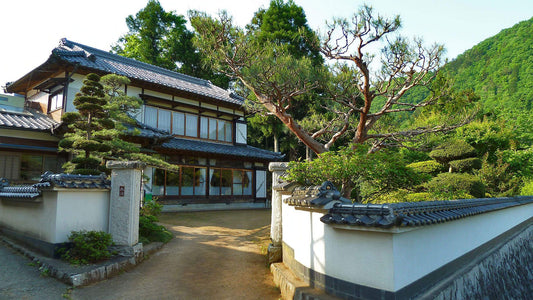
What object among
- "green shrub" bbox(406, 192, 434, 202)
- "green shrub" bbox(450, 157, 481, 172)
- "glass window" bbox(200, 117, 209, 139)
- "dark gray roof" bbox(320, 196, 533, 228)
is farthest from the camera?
"glass window" bbox(200, 117, 209, 139)

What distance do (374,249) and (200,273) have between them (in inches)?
161

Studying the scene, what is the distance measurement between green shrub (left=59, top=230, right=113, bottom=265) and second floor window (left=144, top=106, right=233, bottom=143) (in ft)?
32.3

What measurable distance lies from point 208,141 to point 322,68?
32.9 feet

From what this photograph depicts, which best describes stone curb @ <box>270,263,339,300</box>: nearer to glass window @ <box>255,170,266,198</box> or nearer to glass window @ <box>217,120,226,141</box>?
glass window @ <box>255,170,266,198</box>

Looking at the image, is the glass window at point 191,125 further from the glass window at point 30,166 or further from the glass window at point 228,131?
the glass window at point 30,166

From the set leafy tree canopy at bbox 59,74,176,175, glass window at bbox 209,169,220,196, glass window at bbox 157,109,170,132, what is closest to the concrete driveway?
leafy tree canopy at bbox 59,74,176,175

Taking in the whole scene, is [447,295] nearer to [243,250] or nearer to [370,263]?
[370,263]

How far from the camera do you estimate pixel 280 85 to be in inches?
383

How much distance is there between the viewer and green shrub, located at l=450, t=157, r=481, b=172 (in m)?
13.7

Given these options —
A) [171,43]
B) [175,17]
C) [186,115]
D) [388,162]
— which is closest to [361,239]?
[388,162]

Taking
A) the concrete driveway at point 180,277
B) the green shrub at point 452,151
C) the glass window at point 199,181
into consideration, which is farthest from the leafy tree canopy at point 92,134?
the green shrub at point 452,151

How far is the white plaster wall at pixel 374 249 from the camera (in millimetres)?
3557

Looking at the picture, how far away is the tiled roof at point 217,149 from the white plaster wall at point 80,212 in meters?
7.33

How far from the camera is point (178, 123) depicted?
16938 millimetres
